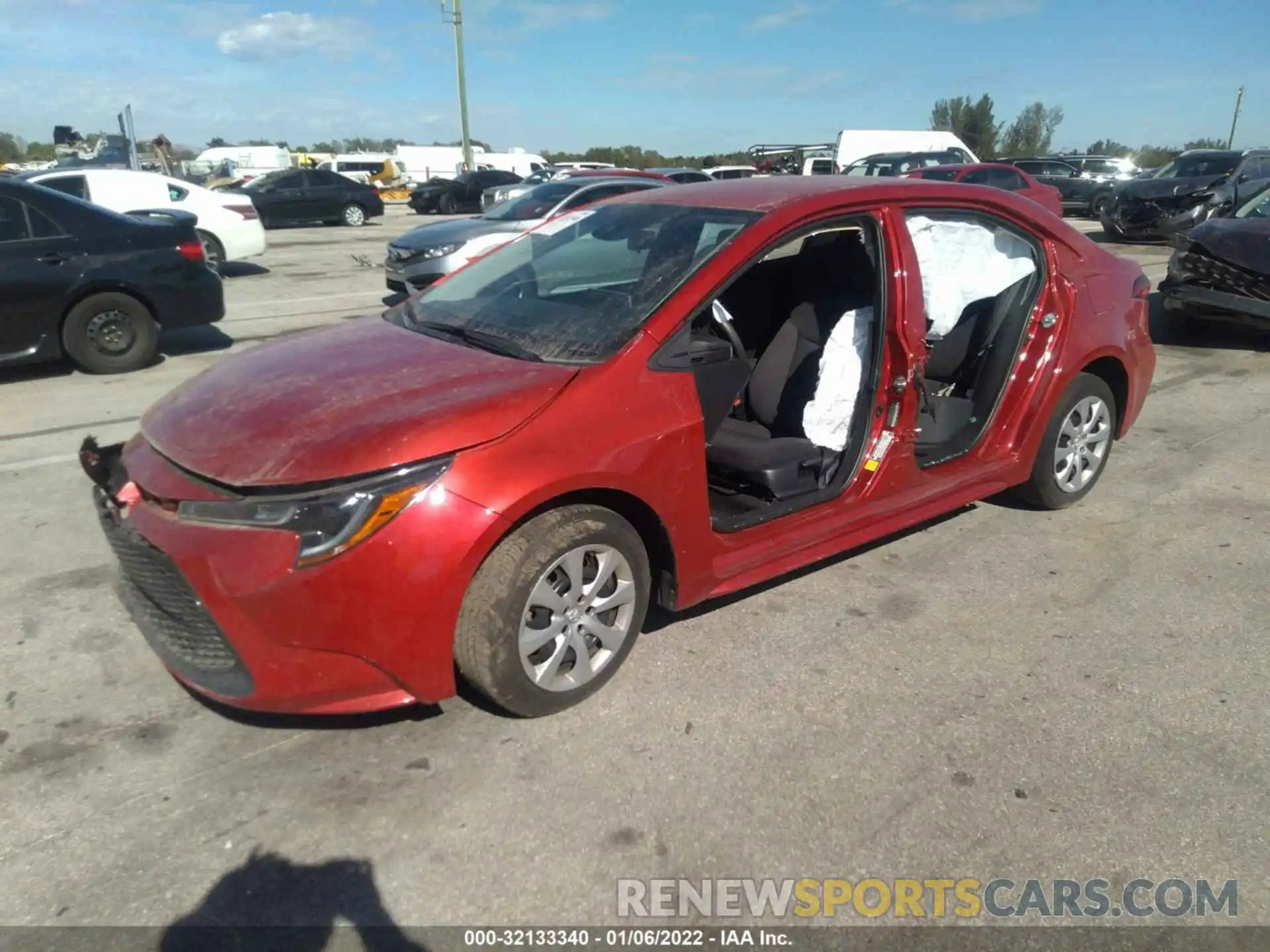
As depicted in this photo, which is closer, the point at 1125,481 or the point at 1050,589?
the point at 1050,589

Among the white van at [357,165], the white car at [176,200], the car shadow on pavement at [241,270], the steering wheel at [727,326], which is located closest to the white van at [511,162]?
the white van at [357,165]

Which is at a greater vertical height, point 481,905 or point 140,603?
point 140,603

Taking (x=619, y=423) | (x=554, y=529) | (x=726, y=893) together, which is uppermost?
(x=619, y=423)

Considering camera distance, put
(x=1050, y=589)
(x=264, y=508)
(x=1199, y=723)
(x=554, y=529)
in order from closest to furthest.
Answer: (x=264, y=508), (x=554, y=529), (x=1199, y=723), (x=1050, y=589)

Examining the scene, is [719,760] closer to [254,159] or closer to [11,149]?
[254,159]

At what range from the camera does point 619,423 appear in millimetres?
2832

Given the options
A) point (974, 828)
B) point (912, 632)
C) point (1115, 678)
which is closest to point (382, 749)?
point (974, 828)

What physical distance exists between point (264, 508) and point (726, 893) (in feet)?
5.14

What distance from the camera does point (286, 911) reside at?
222cm

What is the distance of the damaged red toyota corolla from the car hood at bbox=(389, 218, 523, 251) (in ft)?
20.3

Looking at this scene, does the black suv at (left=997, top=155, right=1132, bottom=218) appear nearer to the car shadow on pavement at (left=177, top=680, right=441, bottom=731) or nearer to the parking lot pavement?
the parking lot pavement

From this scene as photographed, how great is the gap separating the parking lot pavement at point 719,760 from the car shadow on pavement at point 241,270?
10.5m

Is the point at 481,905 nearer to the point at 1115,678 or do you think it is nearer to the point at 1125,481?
the point at 1115,678

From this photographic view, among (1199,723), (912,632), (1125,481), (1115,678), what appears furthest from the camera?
(1125,481)
